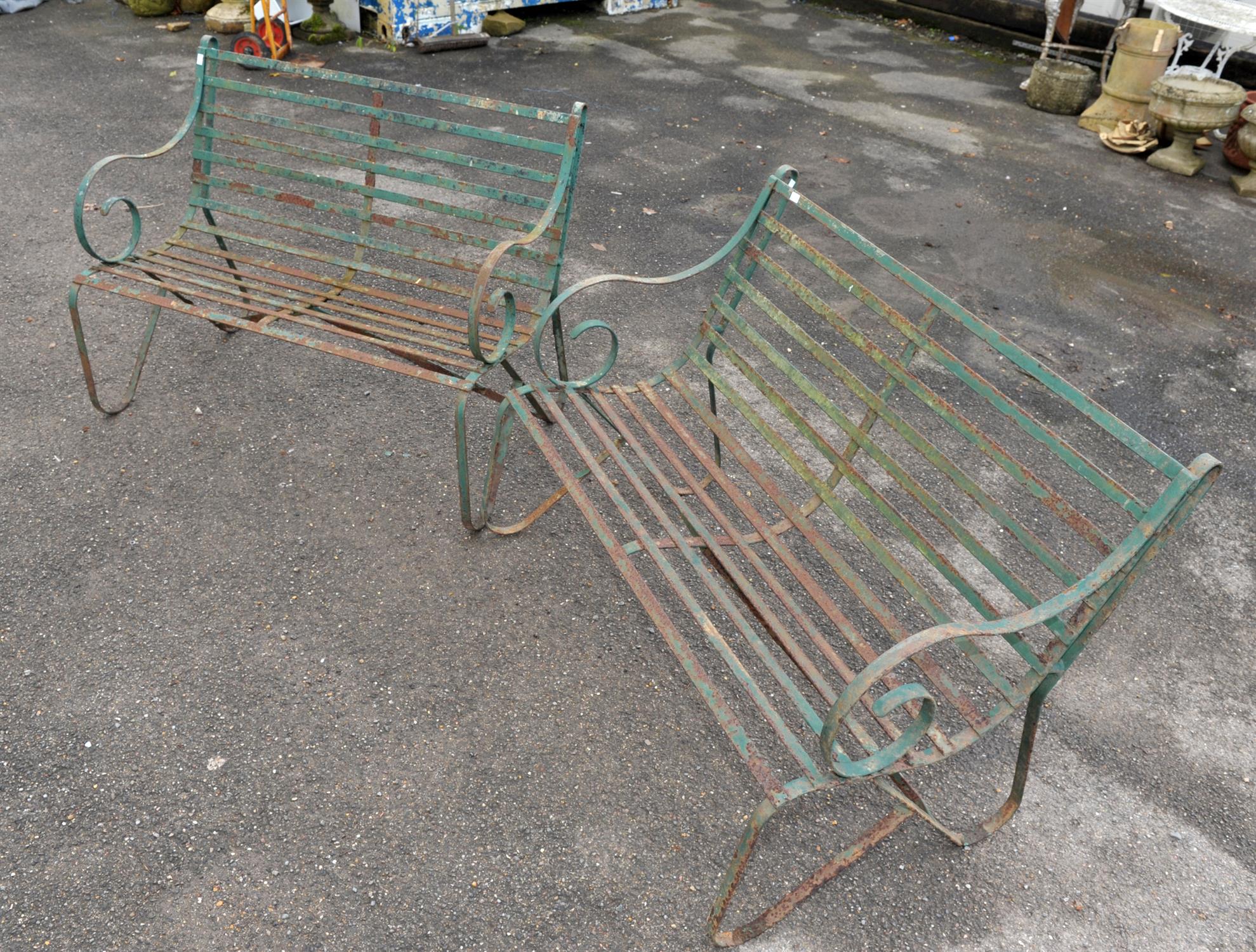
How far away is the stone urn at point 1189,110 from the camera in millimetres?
6125

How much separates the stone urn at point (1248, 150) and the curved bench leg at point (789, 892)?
5.66 meters

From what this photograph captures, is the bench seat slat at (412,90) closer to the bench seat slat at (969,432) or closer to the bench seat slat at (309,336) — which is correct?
the bench seat slat at (309,336)

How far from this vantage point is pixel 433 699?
2754mm

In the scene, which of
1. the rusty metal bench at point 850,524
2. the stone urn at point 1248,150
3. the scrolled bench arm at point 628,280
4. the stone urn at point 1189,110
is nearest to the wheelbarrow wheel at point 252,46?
the rusty metal bench at point 850,524

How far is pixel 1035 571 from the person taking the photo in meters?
3.41

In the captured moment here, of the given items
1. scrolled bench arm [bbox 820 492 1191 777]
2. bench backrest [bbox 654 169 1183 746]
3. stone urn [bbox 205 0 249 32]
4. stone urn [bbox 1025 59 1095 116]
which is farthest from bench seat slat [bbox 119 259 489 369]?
stone urn [bbox 1025 59 1095 116]

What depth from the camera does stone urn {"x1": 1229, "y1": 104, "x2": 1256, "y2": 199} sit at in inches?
235

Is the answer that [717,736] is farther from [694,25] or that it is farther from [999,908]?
[694,25]

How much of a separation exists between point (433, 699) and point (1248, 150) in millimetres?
6160

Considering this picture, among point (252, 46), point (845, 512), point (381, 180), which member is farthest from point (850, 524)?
point (252, 46)

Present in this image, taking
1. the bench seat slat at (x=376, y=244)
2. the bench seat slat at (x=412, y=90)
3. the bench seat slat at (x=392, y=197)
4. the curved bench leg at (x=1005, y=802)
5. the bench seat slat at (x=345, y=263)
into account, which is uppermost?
the bench seat slat at (x=412, y=90)

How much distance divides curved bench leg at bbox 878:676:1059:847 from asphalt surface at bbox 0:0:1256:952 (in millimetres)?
57

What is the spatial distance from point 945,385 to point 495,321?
2.08m

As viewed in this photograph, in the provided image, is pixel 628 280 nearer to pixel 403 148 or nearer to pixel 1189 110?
pixel 403 148
